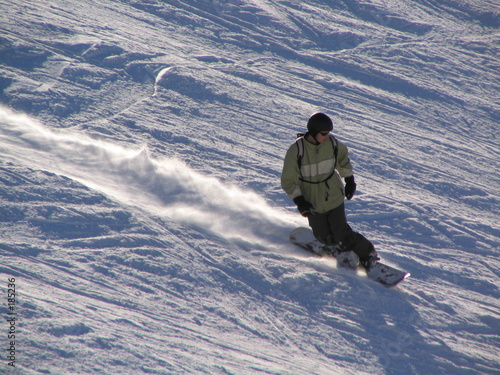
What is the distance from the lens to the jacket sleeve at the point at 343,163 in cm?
417

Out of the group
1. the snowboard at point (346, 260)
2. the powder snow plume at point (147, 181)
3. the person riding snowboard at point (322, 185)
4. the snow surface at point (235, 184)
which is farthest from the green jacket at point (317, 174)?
the powder snow plume at point (147, 181)

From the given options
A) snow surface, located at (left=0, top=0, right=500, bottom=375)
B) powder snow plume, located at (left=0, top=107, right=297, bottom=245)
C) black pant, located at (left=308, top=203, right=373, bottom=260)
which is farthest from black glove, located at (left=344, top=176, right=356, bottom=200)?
powder snow plume, located at (left=0, top=107, right=297, bottom=245)

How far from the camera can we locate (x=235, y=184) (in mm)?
5359

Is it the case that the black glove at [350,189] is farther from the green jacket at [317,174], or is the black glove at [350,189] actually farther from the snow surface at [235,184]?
the snow surface at [235,184]

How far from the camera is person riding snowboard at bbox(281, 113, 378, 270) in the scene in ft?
13.0

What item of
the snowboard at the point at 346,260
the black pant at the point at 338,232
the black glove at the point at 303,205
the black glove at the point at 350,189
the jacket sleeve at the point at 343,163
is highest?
the jacket sleeve at the point at 343,163

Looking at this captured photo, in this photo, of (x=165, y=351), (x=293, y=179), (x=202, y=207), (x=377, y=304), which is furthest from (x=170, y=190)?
(x=377, y=304)

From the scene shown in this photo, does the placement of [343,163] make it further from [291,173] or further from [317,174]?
[291,173]

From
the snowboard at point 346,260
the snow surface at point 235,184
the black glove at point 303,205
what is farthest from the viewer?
the snowboard at point 346,260

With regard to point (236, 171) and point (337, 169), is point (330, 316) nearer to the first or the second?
point (337, 169)

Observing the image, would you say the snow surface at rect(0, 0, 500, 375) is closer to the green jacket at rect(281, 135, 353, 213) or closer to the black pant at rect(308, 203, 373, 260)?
the black pant at rect(308, 203, 373, 260)

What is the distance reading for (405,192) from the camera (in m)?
5.62

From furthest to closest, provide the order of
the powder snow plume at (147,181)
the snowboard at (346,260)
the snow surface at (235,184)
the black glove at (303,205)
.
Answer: the powder snow plume at (147,181)
the snowboard at (346,260)
the black glove at (303,205)
the snow surface at (235,184)

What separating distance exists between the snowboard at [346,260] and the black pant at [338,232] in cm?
11
